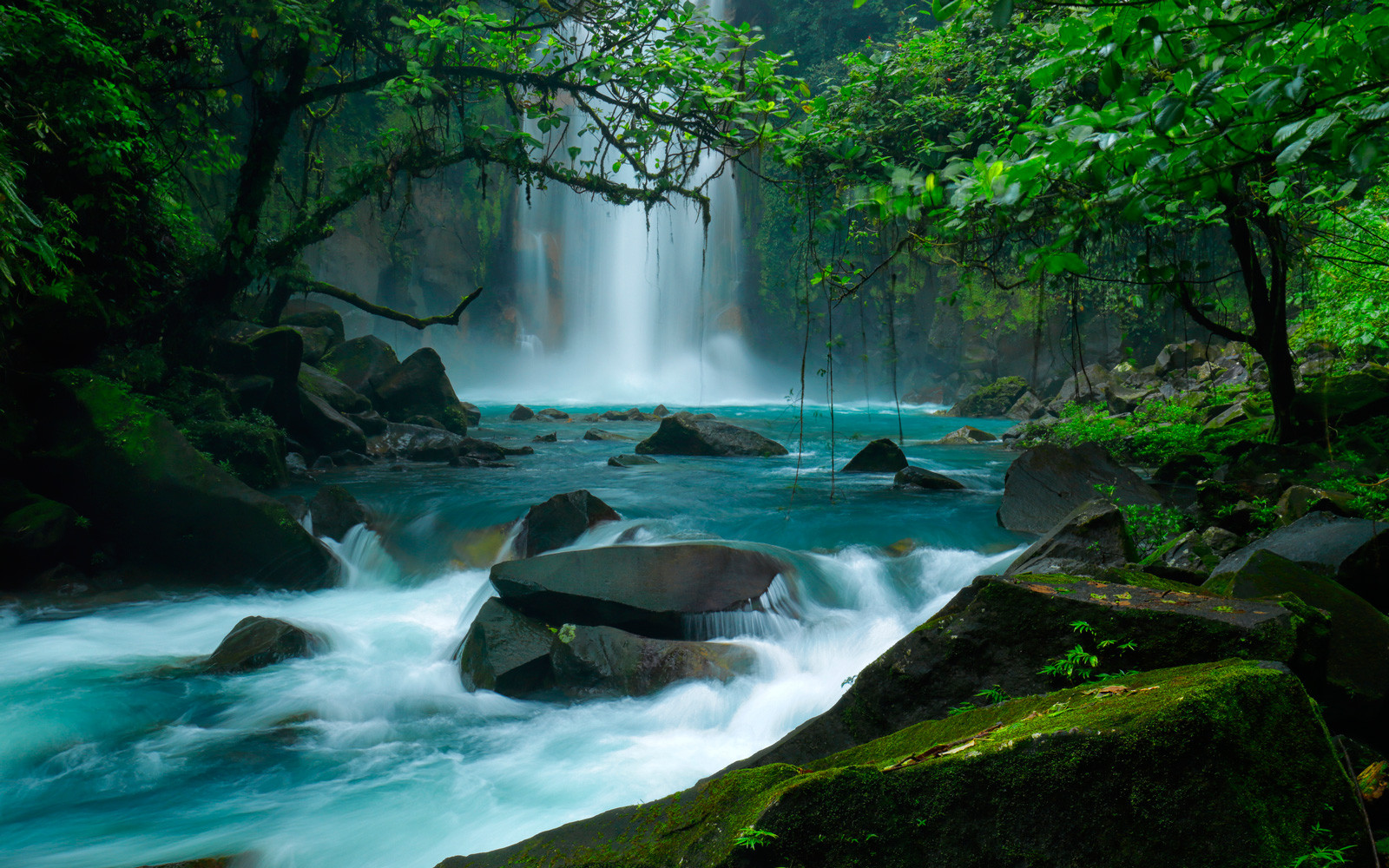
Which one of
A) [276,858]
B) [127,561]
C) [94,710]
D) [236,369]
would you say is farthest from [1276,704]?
[236,369]

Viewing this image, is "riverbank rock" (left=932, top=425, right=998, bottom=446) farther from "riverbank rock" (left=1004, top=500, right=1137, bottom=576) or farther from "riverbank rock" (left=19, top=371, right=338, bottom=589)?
"riverbank rock" (left=19, top=371, right=338, bottom=589)

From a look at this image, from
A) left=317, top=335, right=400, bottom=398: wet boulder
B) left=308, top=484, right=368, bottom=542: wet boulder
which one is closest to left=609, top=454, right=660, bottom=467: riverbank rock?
left=308, top=484, right=368, bottom=542: wet boulder

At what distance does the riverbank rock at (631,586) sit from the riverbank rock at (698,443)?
8184 mm

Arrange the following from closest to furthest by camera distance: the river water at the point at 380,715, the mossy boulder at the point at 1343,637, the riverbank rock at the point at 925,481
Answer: the mossy boulder at the point at 1343,637 → the river water at the point at 380,715 → the riverbank rock at the point at 925,481

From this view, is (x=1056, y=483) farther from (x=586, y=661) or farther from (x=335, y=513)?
(x=335, y=513)

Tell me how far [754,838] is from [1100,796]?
2.37ft

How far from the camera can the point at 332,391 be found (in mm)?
13352

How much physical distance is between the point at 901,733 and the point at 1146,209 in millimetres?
1928

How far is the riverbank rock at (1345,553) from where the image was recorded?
3.59 meters

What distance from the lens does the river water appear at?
3893 mm

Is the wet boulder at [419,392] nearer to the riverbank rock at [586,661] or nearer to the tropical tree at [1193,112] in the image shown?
the riverbank rock at [586,661]

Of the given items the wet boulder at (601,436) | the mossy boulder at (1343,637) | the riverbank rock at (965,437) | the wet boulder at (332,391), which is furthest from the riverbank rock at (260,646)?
the riverbank rock at (965,437)

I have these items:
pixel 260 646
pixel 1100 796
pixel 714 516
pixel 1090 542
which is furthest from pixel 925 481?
pixel 1100 796

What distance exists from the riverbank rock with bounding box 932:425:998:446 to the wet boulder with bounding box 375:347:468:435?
10748mm
